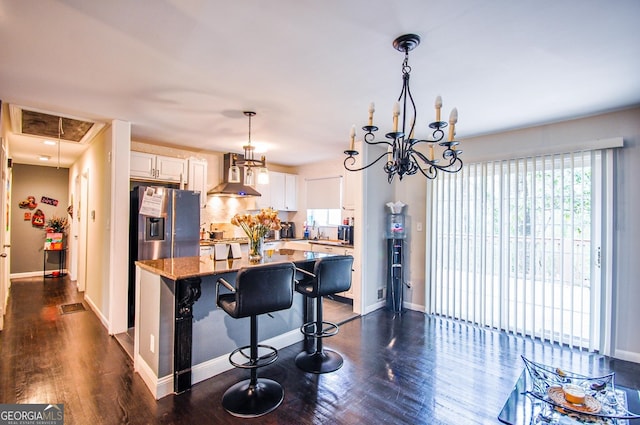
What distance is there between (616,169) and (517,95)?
4.71ft

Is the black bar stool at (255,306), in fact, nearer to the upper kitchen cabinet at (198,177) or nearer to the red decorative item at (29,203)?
the upper kitchen cabinet at (198,177)

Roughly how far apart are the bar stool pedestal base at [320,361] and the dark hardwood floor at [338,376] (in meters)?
0.07

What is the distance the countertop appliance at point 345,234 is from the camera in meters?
5.29

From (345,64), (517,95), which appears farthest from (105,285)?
(517,95)

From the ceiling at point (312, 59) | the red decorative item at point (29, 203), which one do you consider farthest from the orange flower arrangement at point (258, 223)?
the red decorative item at point (29, 203)

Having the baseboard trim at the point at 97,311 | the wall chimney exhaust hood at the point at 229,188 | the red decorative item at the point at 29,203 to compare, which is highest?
the wall chimney exhaust hood at the point at 229,188

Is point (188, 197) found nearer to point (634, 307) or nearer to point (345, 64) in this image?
point (345, 64)

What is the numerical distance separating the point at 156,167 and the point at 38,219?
171 inches

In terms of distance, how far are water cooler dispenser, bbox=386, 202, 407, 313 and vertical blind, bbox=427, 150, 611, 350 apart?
0.43m

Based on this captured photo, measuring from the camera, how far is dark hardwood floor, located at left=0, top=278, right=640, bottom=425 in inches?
85.8

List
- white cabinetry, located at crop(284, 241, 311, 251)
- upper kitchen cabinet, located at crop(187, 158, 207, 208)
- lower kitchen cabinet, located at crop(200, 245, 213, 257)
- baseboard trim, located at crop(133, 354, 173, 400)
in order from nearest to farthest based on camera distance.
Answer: baseboard trim, located at crop(133, 354, 173, 400) < lower kitchen cabinet, located at crop(200, 245, 213, 257) < upper kitchen cabinet, located at crop(187, 158, 207, 208) < white cabinetry, located at crop(284, 241, 311, 251)

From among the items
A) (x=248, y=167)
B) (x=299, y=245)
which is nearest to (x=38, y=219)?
(x=299, y=245)

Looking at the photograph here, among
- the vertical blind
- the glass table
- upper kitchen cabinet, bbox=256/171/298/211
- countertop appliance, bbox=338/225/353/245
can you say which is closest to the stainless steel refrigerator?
upper kitchen cabinet, bbox=256/171/298/211

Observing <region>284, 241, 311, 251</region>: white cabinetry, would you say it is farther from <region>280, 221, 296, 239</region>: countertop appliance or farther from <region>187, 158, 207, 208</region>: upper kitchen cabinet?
<region>187, 158, 207, 208</region>: upper kitchen cabinet
